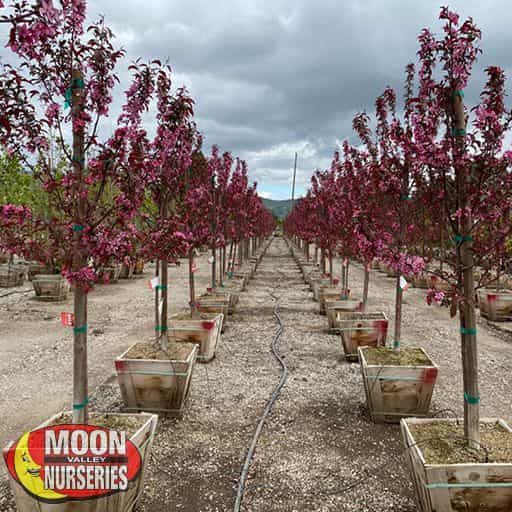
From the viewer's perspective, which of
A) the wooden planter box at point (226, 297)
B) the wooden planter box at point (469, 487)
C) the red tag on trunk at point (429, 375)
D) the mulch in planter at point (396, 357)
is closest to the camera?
the wooden planter box at point (469, 487)

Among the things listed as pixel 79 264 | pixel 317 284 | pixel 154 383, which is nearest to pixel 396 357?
pixel 154 383

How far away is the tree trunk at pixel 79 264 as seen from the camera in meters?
2.99

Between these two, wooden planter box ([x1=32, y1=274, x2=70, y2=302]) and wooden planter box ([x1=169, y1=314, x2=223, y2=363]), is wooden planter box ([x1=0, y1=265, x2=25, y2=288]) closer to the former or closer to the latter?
wooden planter box ([x1=32, y1=274, x2=70, y2=302])

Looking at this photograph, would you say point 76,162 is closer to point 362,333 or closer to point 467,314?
point 467,314

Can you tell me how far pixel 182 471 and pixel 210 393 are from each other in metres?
1.73

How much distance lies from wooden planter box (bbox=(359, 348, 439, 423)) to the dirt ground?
168 mm


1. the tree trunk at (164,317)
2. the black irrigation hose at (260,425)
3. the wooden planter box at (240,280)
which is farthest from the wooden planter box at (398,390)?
the wooden planter box at (240,280)

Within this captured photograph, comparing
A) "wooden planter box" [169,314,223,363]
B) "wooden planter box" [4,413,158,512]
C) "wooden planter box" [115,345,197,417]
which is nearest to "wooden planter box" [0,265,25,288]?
"wooden planter box" [169,314,223,363]

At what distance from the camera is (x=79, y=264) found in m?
2.99

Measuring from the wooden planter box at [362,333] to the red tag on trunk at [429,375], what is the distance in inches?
69.1

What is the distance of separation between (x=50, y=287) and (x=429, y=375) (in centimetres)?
1037

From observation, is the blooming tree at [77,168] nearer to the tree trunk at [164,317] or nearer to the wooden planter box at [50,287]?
the tree trunk at [164,317]

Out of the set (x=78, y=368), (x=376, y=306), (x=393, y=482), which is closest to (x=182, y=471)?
(x=78, y=368)

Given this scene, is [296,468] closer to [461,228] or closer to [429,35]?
[461,228]
